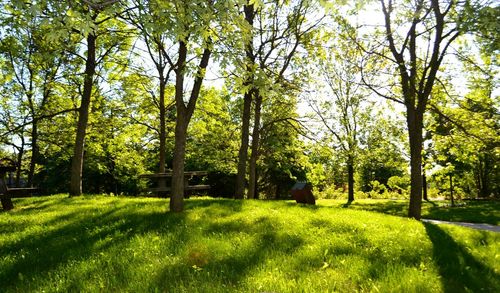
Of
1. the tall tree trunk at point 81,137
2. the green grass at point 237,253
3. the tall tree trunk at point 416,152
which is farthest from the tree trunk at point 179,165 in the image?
the tall tree trunk at point 416,152

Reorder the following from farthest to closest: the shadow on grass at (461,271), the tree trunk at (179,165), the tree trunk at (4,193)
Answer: the tree trunk at (4,193), the tree trunk at (179,165), the shadow on grass at (461,271)

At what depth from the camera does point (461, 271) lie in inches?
237

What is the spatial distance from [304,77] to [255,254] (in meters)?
13.7

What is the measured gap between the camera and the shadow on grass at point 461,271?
5445 mm

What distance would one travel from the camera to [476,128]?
46.5 feet

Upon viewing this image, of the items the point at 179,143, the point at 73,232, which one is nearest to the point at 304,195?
the point at 179,143

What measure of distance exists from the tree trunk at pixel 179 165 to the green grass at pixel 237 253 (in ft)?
1.57

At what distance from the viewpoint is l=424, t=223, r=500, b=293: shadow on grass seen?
5.45 m

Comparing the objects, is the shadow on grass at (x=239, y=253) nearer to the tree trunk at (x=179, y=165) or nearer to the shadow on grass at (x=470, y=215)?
the tree trunk at (x=179, y=165)

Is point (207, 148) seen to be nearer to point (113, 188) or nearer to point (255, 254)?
point (113, 188)

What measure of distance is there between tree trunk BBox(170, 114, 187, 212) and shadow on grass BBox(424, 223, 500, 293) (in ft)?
20.4

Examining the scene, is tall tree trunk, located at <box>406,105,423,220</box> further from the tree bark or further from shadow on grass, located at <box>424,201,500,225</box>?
the tree bark

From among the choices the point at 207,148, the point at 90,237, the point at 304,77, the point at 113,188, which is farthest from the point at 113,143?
the point at 90,237

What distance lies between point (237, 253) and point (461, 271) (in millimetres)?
3842
